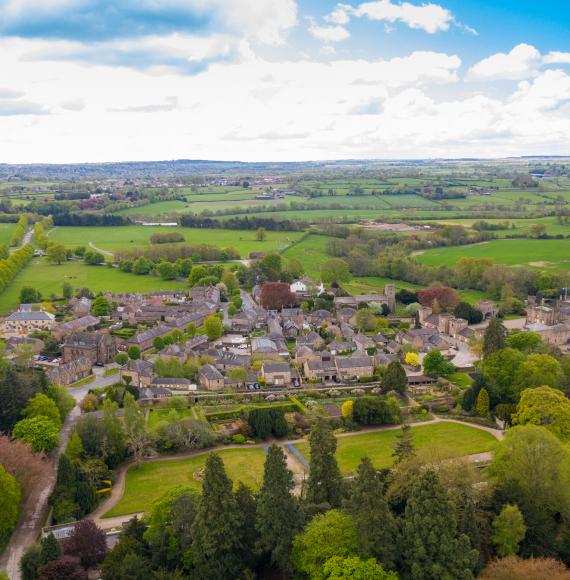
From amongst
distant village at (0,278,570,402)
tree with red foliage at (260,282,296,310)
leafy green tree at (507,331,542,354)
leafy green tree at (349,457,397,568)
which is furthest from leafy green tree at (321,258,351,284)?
leafy green tree at (349,457,397,568)

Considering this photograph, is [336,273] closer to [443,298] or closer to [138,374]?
[443,298]

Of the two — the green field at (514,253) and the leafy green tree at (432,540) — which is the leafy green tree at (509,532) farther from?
the green field at (514,253)

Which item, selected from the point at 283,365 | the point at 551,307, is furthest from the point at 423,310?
the point at 283,365

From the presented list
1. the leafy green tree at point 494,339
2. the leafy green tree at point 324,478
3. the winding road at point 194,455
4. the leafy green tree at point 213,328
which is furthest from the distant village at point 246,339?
the leafy green tree at point 324,478

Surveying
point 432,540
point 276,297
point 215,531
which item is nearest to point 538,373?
point 432,540

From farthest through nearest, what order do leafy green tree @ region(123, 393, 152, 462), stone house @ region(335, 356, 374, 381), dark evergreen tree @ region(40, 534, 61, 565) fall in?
stone house @ region(335, 356, 374, 381) < leafy green tree @ region(123, 393, 152, 462) < dark evergreen tree @ region(40, 534, 61, 565)

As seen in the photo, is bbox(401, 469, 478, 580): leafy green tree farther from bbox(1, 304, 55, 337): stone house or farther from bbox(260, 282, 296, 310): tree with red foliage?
bbox(1, 304, 55, 337): stone house

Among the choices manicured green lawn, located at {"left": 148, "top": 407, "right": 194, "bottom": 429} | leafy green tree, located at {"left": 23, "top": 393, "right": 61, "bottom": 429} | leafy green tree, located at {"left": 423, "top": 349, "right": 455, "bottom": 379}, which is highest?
leafy green tree, located at {"left": 23, "top": 393, "right": 61, "bottom": 429}
